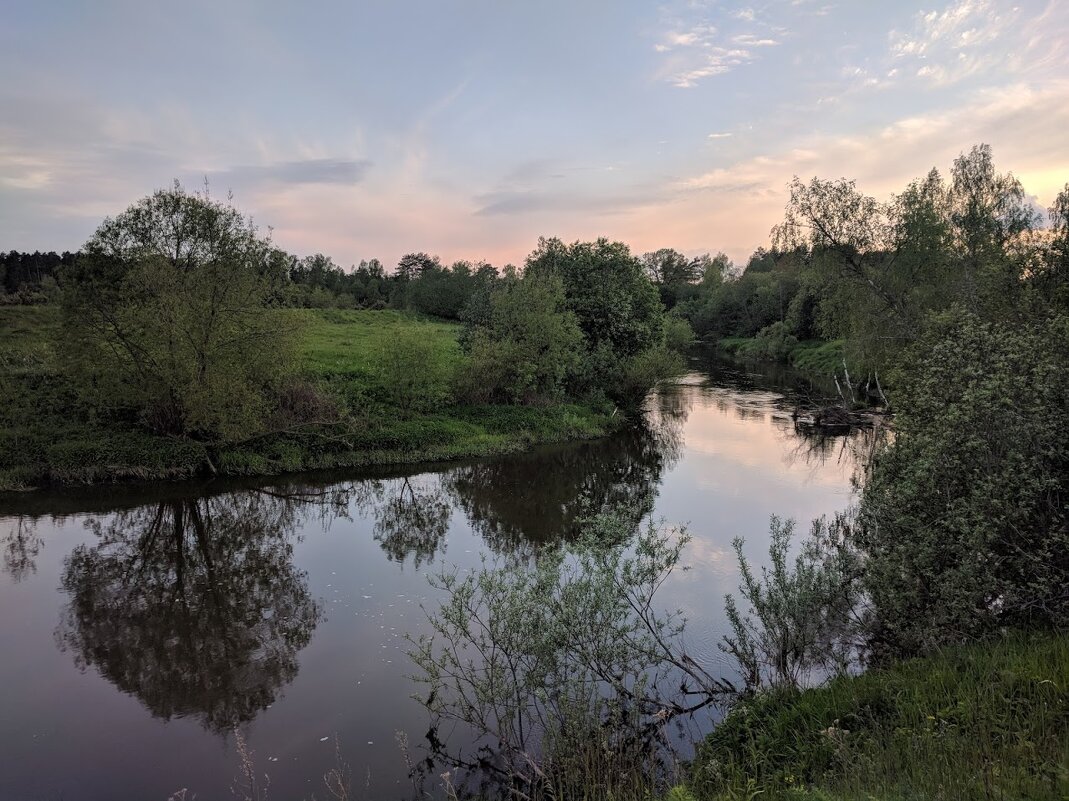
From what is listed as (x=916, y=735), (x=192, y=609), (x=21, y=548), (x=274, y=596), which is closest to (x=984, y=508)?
(x=916, y=735)

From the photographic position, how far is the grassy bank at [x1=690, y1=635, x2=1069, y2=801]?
14.4 ft

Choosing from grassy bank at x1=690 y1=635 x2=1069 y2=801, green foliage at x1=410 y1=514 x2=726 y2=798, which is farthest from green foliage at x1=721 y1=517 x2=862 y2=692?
green foliage at x1=410 y1=514 x2=726 y2=798

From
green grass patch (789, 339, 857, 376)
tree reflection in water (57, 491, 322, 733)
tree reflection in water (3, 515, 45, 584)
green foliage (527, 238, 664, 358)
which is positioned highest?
green foliage (527, 238, 664, 358)

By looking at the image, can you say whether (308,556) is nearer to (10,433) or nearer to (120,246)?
(10,433)

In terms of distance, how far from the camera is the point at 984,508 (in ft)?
23.7

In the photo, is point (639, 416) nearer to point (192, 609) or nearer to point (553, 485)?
point (553, 485)

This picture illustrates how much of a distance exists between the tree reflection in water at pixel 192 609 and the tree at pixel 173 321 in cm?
483

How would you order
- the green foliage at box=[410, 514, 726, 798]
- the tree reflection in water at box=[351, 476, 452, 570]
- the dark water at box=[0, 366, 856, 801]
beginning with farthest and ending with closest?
the tree reflection in water at box=[351, 476, 452, 570] < the dark water at box=[0, 366, 856, 801] < the green foliage at box=[410, 514, 726, 798]

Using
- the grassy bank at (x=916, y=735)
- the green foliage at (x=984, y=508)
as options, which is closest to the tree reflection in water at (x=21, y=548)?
the grassy bank at (x=916, y=735)

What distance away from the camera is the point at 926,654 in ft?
23.9

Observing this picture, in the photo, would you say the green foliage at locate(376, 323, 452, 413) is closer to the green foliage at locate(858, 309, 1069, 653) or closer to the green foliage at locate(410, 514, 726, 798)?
the green foliage at locate(410, 514, 726, 798)

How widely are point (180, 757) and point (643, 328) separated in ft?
103

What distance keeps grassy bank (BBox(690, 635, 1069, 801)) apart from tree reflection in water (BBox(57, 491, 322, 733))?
24.3 ft

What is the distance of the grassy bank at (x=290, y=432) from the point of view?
20500 mm
